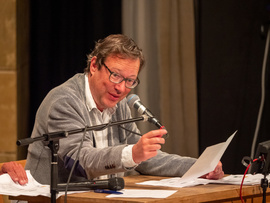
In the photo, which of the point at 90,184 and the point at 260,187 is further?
the point at 260,187

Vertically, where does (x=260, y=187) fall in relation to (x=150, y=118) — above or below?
below

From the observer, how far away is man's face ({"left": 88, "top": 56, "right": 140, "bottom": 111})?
2.63 m

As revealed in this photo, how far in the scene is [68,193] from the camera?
213 cm

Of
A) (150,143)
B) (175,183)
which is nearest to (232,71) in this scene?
(175,183)

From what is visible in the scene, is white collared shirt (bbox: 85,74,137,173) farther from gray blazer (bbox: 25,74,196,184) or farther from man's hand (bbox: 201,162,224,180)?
man's hand (bbox: 201,162,224,180)

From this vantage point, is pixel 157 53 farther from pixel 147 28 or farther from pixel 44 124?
pixel 44 124

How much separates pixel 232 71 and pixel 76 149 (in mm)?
2247

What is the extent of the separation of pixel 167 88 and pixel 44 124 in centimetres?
190

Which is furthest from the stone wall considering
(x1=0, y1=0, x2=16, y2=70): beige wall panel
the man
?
the man

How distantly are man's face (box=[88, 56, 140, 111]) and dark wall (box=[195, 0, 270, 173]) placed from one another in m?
1.74

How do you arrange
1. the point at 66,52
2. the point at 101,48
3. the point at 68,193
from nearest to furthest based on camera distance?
the point at 68,193 → the point at 101,48 → the point at 66,52

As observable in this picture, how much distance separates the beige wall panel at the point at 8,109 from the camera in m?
4.12

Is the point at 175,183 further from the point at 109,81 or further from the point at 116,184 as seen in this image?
the point at 109,81

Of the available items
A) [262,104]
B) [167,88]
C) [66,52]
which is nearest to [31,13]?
[66,52]
